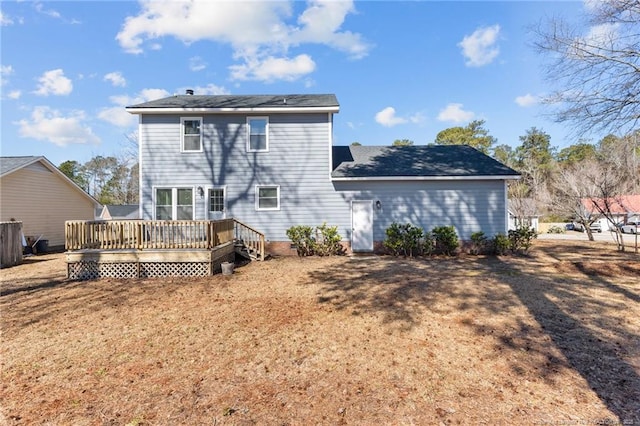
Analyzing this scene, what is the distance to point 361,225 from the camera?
1220 centimetres

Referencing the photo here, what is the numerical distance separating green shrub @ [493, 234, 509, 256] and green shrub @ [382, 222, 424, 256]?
2747mm

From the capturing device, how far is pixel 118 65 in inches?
643

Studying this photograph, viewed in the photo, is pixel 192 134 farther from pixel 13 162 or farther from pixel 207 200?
pixel 13 162

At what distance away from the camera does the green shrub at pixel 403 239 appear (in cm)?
1148

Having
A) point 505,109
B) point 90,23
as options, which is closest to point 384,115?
point 505,109

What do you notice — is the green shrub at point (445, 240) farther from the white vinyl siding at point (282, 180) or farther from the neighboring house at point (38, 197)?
the neighboring house at point (38, 197)

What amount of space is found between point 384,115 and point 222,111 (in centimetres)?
3417

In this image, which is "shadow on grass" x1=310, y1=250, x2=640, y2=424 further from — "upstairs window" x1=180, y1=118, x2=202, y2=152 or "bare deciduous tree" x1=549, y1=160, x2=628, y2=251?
"bare deciduous tree" x1=549, y1=160, x2=628, y2=251

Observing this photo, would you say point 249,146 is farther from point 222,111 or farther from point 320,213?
point 320,213

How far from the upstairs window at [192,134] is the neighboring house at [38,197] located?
27.1ft

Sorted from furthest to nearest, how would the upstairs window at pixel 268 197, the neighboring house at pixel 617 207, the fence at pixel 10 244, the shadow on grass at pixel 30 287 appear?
the neighboring house at pixel 617 207
the upstairs window at pixel 268 197
the fence at pixel 10 244
the shadow on grass at pixel 30 287

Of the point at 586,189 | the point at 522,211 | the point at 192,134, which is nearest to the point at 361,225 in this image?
the point at 192,134

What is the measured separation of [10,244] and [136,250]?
20.5ft

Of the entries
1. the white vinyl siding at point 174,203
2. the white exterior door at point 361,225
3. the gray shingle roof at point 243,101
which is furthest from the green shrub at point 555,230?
the white vinyl siding at point 174,203
